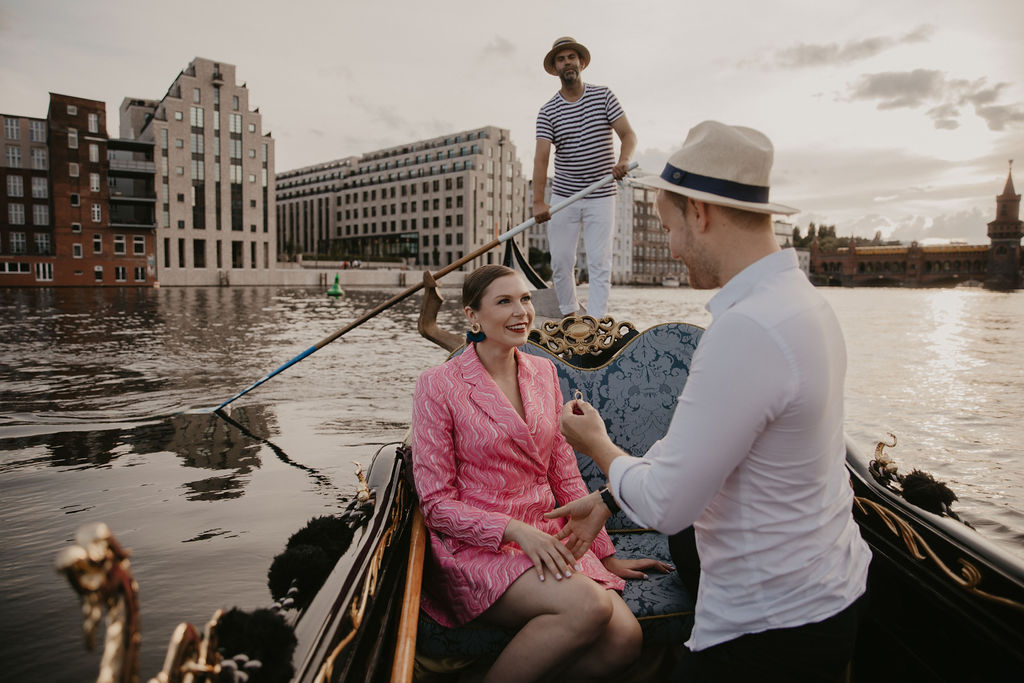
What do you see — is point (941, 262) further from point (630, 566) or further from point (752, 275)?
point (752, 275)

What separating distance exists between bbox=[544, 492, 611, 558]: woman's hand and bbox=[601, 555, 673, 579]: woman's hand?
0.40 meters

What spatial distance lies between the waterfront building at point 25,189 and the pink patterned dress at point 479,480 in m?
A: 55.6

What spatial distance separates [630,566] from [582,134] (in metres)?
3.70

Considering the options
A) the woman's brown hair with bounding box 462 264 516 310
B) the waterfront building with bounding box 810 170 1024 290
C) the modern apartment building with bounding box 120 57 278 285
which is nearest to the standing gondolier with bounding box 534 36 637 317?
the woman's brown hair with bounding box 462 264 516 310

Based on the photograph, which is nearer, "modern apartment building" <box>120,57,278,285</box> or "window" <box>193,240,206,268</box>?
"modern apartment building" <box>120,57,278,285</box>

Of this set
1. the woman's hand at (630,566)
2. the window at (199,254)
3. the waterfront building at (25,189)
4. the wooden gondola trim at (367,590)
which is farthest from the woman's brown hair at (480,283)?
the window at (199,254)

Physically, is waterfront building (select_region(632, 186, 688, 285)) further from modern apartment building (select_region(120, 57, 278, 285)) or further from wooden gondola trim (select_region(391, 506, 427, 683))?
wooden gondola trim (select_region(391, 506, 427, 683))

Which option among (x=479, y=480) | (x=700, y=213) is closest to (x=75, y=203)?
(x=479, y=480)

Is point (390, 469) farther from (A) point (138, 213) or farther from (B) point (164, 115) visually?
(B) point (164, 115)

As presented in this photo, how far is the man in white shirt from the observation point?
3.94ft

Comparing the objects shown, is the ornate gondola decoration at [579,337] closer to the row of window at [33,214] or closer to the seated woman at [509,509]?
the seated woman at [509,509]

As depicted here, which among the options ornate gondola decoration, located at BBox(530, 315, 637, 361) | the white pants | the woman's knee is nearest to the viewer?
the woman's knee

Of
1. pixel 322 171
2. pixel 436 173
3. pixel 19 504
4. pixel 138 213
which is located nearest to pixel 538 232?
pixel 436 173

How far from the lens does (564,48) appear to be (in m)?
4.88
